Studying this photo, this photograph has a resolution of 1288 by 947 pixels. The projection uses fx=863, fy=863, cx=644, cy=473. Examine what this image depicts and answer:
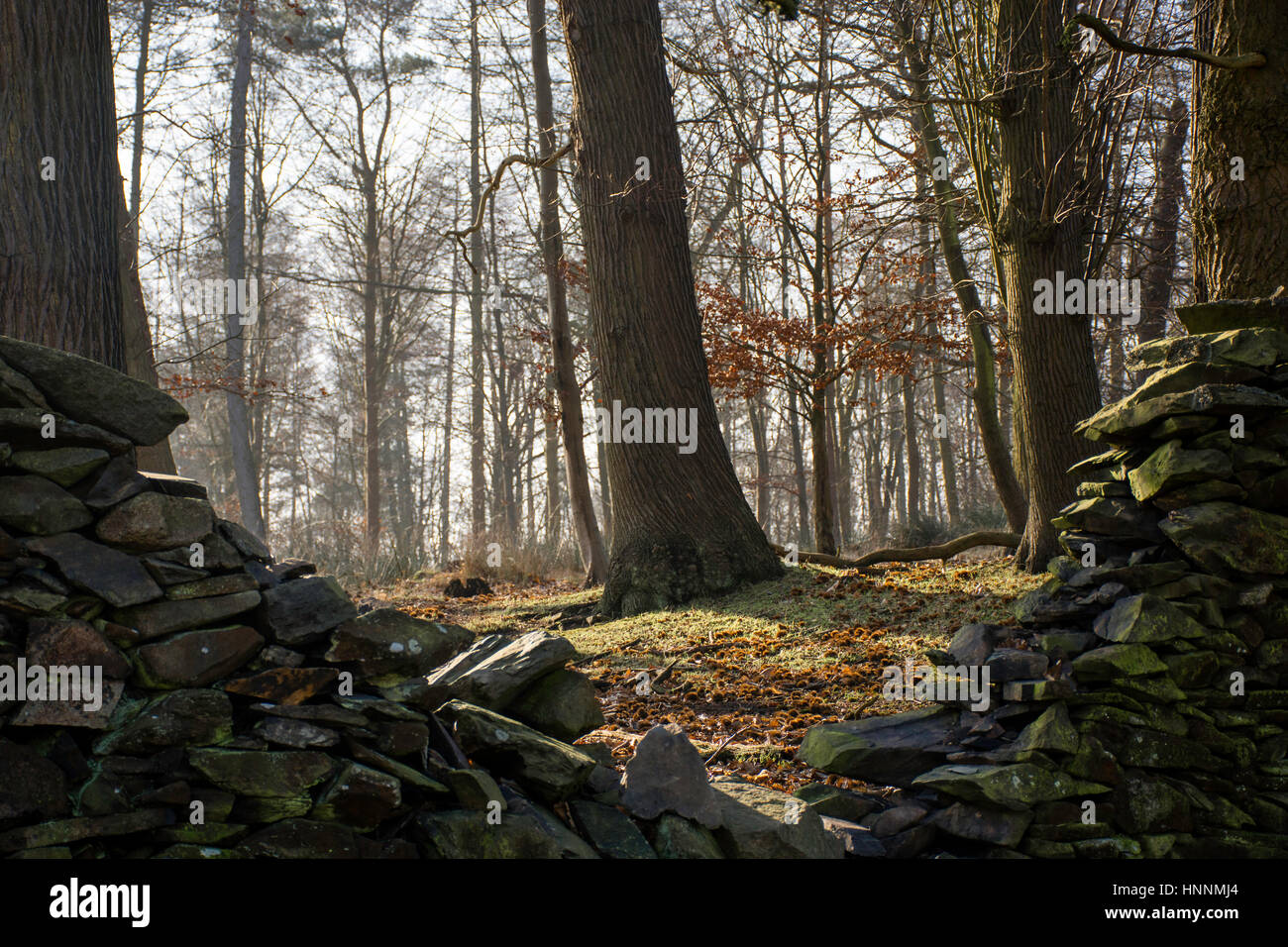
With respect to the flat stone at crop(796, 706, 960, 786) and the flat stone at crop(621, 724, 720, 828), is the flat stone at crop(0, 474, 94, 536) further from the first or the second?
the flat stone at crop(796, 706, 960, 786)

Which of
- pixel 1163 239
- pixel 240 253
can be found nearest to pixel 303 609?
pixel 1163 239

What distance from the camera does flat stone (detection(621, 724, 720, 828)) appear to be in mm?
3031

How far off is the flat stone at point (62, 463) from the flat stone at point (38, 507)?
0.03 meters

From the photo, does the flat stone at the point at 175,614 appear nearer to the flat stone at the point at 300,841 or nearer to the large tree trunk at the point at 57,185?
the flat stone at the point at 300,841

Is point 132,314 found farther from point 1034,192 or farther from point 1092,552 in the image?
point 1092,552

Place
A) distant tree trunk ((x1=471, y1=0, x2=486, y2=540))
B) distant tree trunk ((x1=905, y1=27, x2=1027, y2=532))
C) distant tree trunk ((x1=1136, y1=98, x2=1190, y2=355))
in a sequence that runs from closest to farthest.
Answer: distant tree trunk ((x1=905, y1=27, x2=1027, y2=532))
distant tree trunk ((x1=1136, y1=98, x2=1190, y2=355))
distant tree trunk ((x1=471, y1=0, x2=486, y2=540))

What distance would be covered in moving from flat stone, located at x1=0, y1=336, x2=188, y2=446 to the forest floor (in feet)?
6.80

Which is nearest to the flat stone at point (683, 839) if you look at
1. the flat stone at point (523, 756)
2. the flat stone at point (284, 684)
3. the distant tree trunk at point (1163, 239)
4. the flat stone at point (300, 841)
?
the flat stone at point (523, 756)

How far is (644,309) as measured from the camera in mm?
7227

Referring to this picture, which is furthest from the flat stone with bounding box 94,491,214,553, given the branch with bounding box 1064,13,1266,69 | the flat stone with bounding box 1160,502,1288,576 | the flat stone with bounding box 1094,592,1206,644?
the branch with bounding box 1064,13,1266,69

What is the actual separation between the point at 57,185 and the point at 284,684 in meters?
3.04

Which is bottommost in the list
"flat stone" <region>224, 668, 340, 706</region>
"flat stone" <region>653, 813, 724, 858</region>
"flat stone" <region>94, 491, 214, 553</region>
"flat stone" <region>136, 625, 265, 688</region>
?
"flat stone" <region>653, 813, 724, 858</region>

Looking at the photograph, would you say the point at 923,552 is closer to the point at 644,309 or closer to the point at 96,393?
the point at 644,309

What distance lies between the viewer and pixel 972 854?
10.7ft
